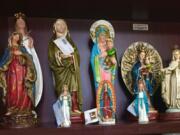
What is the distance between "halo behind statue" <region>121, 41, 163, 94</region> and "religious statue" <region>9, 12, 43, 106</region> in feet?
0.70

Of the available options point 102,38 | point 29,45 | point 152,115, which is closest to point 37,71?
point 29,45

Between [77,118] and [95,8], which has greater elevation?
[95,8]

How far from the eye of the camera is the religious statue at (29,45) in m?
0.88

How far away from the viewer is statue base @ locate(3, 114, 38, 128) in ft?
2.55

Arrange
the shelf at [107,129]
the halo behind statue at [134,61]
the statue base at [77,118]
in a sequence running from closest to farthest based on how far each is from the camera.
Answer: the shelf at [107,129] → the statue base at [77,118] → the halo behind statue at [134,61]

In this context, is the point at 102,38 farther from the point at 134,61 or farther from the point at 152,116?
the point at 152,116

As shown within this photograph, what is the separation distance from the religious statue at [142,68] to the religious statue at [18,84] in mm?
252

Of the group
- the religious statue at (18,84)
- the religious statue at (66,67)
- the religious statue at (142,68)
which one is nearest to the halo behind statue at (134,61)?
the religious statue at (142,68)

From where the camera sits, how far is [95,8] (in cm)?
93

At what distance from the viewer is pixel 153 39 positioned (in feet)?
3.53

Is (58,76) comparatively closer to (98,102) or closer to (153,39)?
(98,102)

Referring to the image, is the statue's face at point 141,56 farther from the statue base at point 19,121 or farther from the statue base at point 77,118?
the statue base at point 19,121

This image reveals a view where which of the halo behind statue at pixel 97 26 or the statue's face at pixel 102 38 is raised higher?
the halo behind statue at pixel 97 26

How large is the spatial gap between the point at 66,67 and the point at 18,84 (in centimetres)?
12
